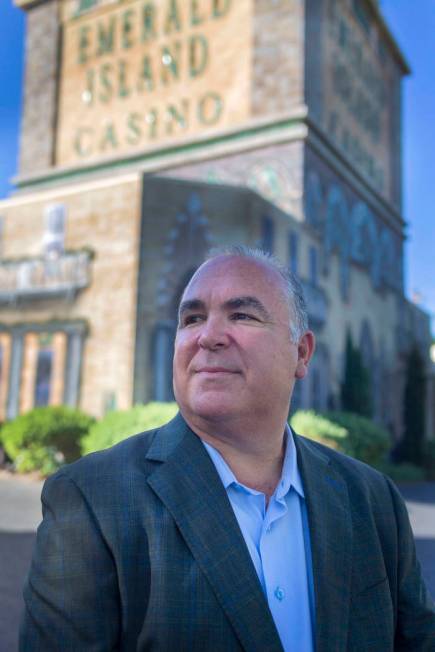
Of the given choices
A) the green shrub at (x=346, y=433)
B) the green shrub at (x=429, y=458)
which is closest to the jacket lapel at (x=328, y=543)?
the green shrub at (x=346, y=433)

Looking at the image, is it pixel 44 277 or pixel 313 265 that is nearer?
pixel 44 277

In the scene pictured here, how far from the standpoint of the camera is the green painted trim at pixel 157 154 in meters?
17.0

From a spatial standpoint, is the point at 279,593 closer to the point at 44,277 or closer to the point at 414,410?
the point at 44,277

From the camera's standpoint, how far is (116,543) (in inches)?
70.0

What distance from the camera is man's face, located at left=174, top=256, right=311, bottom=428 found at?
2045 millimetres

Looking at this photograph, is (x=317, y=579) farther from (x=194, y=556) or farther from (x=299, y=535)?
(x=194, y=556)

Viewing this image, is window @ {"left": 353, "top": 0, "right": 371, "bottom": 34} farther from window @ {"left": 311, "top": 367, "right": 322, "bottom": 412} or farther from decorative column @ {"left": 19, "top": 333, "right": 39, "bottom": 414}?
decorative column @ {"left": 19, "top": 333, "right": 39, "bottom": 414}

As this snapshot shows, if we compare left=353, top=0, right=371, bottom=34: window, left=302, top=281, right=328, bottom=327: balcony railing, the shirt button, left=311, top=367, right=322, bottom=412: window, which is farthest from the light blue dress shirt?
left=353, top=0, right=371, bottom=34: window

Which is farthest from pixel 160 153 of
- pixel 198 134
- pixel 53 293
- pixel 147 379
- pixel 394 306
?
pixel 394 306

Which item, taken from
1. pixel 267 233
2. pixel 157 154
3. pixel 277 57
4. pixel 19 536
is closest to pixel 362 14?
pixel 277 57

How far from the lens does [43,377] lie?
1445cm

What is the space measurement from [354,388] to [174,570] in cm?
1605

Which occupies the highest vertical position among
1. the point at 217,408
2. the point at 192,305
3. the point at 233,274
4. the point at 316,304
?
the point at 316,304

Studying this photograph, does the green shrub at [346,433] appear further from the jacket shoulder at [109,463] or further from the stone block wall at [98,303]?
the jacket shoulder at [109,463]
